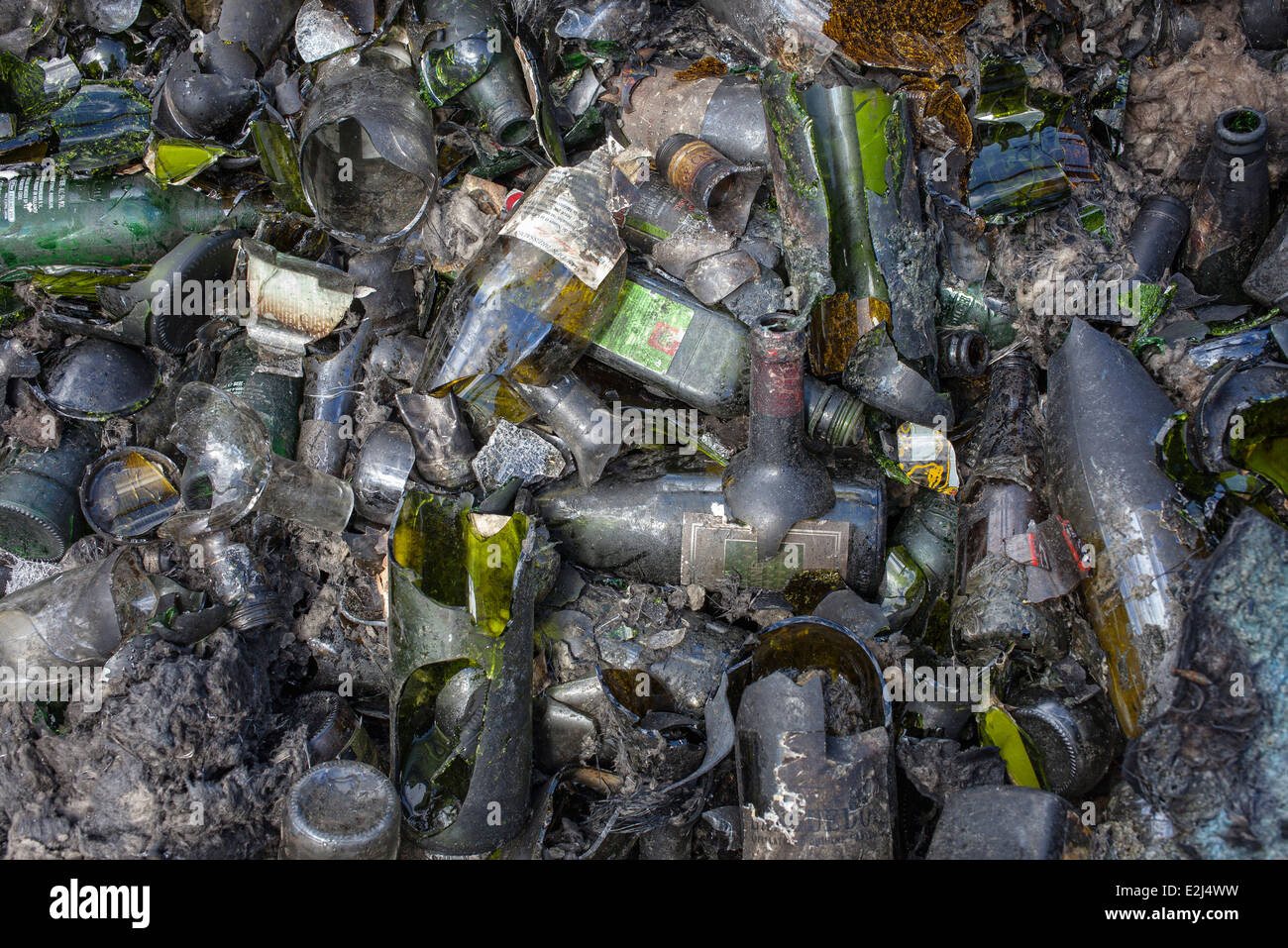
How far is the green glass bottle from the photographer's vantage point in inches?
95.5

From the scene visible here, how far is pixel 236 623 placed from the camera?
2115mm

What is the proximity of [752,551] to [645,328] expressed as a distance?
642mm

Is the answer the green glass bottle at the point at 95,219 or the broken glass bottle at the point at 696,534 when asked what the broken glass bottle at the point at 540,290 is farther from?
the green glass bottle at the point at 95,219

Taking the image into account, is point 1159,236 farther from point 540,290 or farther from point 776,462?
point 540,290

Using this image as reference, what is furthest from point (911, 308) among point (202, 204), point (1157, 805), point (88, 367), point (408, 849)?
point (88, 367)

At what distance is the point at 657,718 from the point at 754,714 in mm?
356

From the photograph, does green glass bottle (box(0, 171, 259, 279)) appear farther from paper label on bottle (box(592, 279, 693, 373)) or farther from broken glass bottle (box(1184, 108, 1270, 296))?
broken glass bottle (box(1184, 108, 1270, 296))

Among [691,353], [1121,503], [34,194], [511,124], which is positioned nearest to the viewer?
[1121,503]

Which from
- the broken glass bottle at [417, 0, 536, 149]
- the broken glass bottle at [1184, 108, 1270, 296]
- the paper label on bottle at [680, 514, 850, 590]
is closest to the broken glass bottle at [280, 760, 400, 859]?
the paper label on bottle at [680, 514, 850, 590]

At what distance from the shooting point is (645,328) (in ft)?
7.28

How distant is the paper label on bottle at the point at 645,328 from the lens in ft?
7.25

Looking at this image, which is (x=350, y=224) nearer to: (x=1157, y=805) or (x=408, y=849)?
(x=408, y=849)

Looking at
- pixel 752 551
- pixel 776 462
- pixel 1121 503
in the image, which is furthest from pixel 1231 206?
pixel 752 551

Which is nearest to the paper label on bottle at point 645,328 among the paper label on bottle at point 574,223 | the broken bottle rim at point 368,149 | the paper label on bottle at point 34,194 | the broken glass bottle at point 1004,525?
the paper label on bottle at point 574,223
